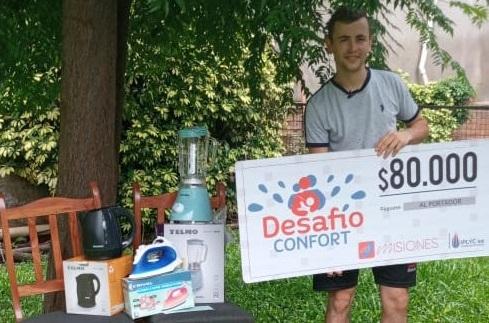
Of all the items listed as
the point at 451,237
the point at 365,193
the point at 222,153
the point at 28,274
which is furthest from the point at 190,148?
the point at 222,153

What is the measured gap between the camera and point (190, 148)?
358 centimetres

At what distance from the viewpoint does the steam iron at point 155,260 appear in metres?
2.77

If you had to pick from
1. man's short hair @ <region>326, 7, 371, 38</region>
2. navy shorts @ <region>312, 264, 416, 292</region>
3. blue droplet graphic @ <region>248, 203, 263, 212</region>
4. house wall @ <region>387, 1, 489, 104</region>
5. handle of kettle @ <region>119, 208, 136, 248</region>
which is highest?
house wall @ <region>387, 1, 489, 104</region>

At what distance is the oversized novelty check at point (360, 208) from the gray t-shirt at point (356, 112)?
0.09m

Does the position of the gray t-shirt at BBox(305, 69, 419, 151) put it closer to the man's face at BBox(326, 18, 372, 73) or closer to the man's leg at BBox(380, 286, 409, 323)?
the man's face at BBox(326, 18, 372, 73)

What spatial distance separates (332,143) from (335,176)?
0.54 ft

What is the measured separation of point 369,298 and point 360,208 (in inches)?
81.3

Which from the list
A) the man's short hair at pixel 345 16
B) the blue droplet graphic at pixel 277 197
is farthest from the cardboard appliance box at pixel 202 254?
the man's short hair at pixel 345 16

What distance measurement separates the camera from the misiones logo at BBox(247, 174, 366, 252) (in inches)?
116

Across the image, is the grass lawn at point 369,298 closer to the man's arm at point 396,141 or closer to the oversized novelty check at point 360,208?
the oversized novelty check at point 360,208

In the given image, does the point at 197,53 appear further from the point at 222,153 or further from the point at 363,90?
the point at 222,153

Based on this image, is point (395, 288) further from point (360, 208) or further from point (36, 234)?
point (36, 234)

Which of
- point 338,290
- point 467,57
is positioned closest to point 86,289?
point 338,290

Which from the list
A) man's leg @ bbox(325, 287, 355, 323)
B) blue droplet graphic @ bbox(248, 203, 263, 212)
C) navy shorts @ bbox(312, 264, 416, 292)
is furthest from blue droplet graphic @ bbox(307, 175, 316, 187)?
man's leg @ bbox(325, 287, 355, 323)
